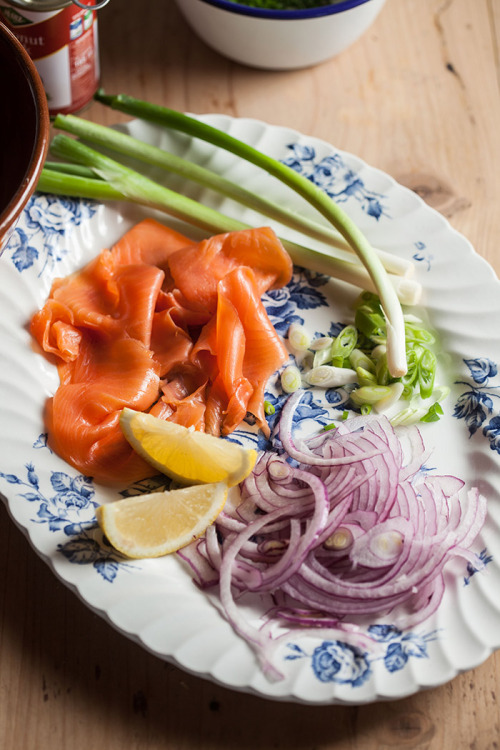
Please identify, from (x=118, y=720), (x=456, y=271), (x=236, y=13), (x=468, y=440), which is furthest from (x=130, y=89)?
(x=118, y=720)

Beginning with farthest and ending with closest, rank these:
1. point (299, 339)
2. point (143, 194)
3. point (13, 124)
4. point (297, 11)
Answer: point (297, 11) < point (143, 194) < point (299, 339) < point (13, 124)

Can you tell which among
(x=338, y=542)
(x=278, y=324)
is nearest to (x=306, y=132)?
(x=278, y=324)

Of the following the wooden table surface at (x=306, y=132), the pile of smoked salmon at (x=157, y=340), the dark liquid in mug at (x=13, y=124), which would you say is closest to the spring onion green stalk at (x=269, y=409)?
the pile of smoked salmon at (x=157, y=340)

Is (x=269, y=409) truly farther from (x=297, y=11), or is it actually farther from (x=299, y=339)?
(x=297, y=11)

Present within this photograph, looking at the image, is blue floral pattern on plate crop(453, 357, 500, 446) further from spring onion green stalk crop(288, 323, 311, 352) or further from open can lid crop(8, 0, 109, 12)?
open can lid crop(8, 0, 109, 12)

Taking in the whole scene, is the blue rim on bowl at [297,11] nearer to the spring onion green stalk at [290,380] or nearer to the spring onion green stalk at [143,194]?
the spring onion green stalk at [143,194]

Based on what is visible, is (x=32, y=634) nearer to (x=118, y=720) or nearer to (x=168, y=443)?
(x=118, y=720)
